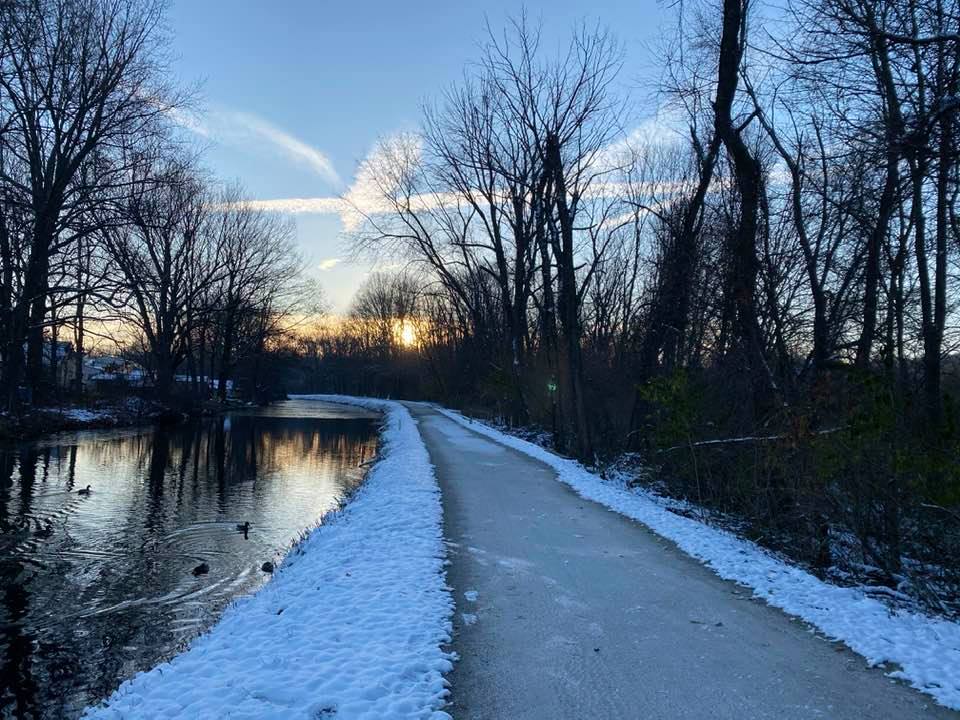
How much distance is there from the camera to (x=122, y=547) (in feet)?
33.4

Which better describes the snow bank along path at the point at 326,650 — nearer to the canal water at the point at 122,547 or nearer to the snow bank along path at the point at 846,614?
the canal water at the point at 122,547

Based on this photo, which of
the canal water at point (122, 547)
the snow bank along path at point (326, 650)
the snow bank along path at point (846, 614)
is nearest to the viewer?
the snow bank along path at point (326, 650)

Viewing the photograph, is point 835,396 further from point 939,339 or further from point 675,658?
point 675,658

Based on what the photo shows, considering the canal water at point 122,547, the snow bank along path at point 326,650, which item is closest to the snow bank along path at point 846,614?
the snow bank along path at point 326,650

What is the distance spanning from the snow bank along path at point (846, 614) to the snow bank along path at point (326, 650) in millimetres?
3122

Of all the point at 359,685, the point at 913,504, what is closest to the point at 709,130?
the point at 913,504

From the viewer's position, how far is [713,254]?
14.7 metres

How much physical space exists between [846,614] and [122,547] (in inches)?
386

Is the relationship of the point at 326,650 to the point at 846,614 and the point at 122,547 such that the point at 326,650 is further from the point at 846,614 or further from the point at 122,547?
the point at 122,547

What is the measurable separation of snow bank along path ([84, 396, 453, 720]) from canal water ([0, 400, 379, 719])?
105 cm

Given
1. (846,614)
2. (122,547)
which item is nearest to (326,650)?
(846,614)

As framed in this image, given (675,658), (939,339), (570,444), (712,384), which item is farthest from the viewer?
(570,444)

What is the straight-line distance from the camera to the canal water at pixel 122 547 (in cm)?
617

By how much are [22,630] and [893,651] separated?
8.05 meters
